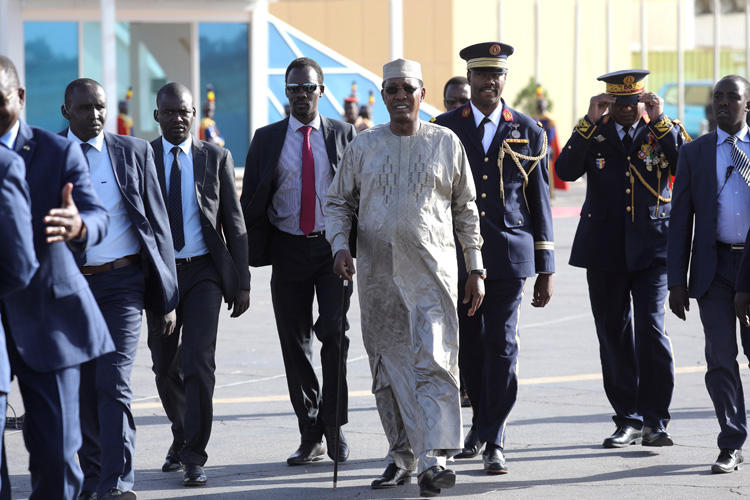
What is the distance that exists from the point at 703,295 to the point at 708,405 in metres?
1.96

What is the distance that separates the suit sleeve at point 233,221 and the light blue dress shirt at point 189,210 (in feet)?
0.54

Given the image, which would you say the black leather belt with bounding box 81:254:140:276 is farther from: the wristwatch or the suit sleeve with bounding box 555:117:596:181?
the suit sleeve with bounding box 555:117:596:181

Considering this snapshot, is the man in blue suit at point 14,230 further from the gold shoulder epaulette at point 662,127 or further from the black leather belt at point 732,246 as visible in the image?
the gold shoulder epaulette at point 662,127

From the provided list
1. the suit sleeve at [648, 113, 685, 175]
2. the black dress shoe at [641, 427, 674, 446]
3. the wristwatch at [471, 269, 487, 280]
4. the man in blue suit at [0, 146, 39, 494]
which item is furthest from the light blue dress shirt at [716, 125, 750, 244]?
the man in blue suit at [0, 146, 39, 494]

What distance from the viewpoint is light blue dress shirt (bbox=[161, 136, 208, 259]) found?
7.32 m

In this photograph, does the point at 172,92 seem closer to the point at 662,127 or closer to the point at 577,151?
the point at 577,151

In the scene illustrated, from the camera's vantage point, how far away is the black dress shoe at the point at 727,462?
699 cm

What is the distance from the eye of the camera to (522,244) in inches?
297

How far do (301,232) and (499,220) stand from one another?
1.14 metres

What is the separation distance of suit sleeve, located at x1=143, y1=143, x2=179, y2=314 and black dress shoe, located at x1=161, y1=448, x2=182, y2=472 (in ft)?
3.27

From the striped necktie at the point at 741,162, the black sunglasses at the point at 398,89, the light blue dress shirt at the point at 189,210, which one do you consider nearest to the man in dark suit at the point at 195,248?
the light blue dress shirt at the point at 189,210

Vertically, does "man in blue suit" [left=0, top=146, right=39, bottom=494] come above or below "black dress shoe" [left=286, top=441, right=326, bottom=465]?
above

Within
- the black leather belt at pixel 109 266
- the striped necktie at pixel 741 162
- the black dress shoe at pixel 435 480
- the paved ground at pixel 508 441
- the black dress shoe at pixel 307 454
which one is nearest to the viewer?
the black dress shoe at pixel 435 480

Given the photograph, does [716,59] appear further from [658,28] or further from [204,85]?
[204,85]
